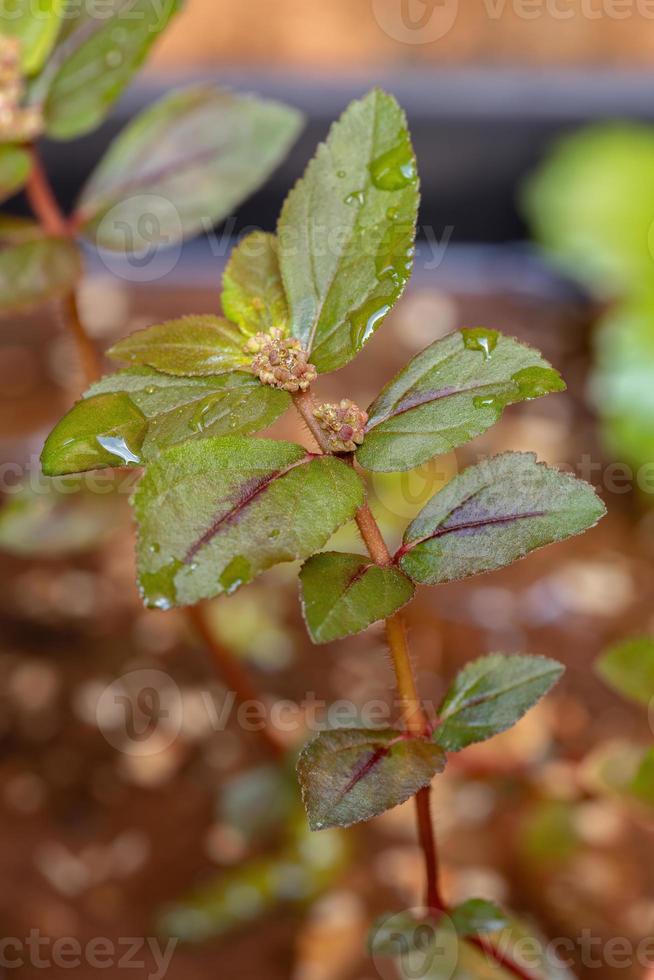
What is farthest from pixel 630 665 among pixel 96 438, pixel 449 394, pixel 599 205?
pixel 599 205

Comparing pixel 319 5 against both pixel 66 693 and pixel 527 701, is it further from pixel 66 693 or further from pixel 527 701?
pixel 527 701

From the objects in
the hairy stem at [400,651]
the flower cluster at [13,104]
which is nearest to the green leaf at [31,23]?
the flower cluster at [13,104]

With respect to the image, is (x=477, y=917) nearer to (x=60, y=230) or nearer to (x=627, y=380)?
(x=60, y=230)

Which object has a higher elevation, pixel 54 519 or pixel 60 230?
pixel 60 230

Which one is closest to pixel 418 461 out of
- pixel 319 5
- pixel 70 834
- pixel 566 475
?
pixel 566 475

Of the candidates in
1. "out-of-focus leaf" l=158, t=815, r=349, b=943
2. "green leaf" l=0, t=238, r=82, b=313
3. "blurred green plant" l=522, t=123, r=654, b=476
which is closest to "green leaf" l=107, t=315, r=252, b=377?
"green leaf" l=0, t=238, r=82, b=313

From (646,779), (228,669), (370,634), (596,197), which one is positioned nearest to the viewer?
(646,779)
